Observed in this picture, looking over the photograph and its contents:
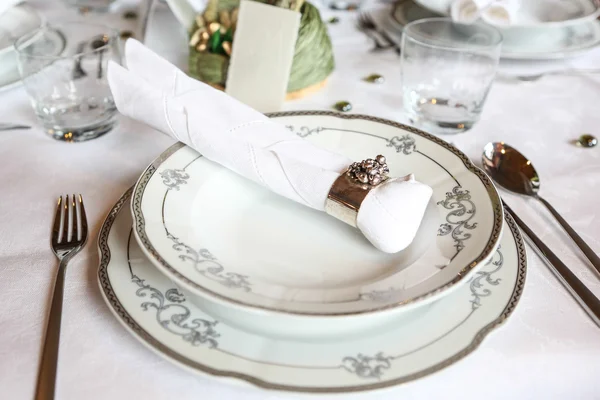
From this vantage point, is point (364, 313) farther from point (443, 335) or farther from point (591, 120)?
point (591, 120)

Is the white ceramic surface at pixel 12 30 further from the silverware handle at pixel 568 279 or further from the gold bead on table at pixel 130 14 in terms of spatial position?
the silverware handle at pixel 568 279

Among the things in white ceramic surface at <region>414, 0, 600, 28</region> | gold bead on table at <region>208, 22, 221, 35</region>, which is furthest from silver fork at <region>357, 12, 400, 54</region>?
gold bead on table at <region>208, 22, 221, 35</region>

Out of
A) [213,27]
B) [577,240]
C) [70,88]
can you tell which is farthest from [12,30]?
[577,240]

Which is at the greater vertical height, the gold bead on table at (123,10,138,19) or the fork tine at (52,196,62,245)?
the fork tine at (52,196,62,245)

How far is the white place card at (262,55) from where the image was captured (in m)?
0.76

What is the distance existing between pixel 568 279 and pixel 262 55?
47 cm

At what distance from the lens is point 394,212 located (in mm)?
483

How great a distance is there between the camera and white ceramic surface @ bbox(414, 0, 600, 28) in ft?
2.86

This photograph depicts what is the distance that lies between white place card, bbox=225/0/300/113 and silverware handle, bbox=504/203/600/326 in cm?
36

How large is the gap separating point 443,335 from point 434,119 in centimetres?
41

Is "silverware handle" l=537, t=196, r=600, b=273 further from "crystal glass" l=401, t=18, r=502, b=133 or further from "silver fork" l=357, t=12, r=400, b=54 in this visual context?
"silver fork" l=357, t=12, r=400, b=54

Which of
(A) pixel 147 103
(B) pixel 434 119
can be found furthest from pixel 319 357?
(B) pixel 434 119

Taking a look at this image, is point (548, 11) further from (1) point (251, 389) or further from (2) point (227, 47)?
(1) point (251, 389)

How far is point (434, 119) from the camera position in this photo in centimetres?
77
